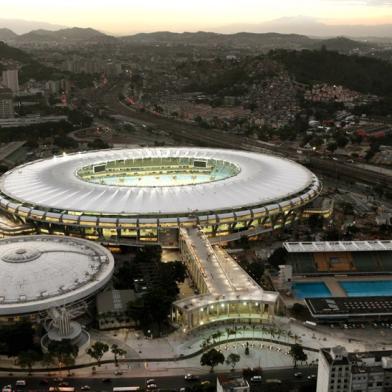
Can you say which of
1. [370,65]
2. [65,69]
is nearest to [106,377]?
[370,65]

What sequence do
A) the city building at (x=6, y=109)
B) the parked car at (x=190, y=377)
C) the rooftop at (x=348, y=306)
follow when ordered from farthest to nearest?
the city building at (x=6, y=109) → the rooftop at (x=348, y=306) → the parked car at (x=190, y=377)

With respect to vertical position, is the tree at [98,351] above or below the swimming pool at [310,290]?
above

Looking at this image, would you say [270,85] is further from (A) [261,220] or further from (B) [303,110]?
(A) [261,220]

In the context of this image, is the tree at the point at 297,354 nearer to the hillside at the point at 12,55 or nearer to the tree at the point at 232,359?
the tree at the point at 232,359

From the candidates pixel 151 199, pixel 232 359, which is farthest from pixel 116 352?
pixel 151 199

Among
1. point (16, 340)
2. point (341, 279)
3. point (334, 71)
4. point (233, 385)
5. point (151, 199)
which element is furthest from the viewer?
point (334, 71)

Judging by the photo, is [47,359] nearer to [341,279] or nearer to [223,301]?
[223,301]

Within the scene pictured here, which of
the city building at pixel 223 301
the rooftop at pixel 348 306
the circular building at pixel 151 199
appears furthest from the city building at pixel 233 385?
the circular building at pixel 151 199
